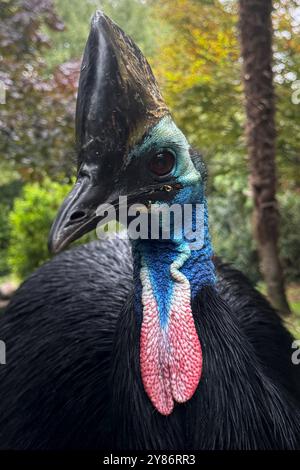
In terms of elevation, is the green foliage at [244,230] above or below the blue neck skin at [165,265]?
above

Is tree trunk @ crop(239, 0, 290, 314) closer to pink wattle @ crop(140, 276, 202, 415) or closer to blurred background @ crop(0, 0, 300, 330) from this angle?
blurred background @ crop(0, 0, 300, 330)

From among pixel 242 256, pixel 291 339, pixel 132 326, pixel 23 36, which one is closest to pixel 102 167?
pixel 132 326

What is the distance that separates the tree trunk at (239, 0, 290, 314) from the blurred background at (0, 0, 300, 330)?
0.46 metres

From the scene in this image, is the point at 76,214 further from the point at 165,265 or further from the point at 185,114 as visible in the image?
the point at 185,114

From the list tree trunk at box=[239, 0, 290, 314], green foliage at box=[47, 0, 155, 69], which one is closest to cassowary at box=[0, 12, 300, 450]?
tree trunk at box=[239, 0, 290, 314]

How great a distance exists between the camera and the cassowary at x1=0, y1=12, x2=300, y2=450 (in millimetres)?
1403

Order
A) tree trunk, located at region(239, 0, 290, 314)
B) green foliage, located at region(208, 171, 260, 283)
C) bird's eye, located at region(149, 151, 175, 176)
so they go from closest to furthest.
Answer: bird's eye, located at region(149, 151, 175, 176)
tree trunk, located at region(239, 0, 290, 314)
green foliage, located at region(208, 171, 260, 283)

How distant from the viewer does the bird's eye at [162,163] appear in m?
1.50

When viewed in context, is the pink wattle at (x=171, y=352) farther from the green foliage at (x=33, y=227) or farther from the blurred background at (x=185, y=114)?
the green foliage at (x=33, y=227)

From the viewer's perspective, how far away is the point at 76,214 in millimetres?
1389

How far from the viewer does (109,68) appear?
140 centimetres

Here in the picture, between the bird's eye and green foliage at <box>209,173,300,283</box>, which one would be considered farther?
green foliage at <box>209,173,300,283</box>

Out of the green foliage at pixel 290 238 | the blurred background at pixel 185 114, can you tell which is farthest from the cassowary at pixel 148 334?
the green foliage at pixel 290 238

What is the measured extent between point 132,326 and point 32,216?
492 cm
